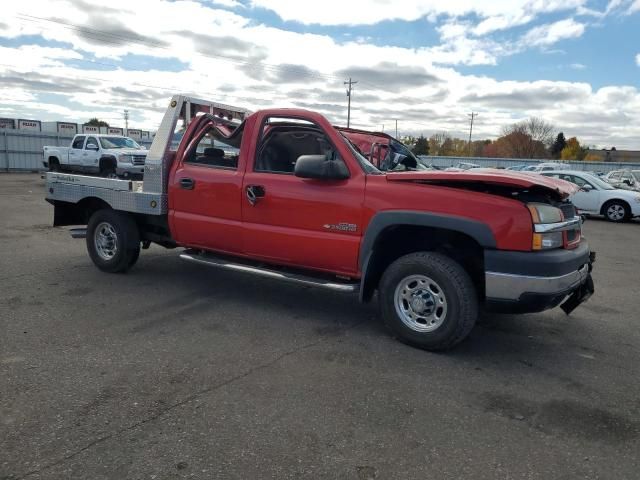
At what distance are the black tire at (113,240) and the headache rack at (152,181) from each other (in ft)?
0.61

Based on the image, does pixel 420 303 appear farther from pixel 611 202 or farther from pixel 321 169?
pixel 611 202

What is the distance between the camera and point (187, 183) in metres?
5.52

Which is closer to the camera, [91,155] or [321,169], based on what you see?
[321,169]

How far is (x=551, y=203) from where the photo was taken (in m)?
4.20

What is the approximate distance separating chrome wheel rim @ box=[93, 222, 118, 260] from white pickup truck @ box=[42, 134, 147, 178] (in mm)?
13164

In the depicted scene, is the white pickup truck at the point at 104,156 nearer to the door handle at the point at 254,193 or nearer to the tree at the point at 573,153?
the door handle at the point at 254,193

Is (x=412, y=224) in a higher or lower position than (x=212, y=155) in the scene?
lower

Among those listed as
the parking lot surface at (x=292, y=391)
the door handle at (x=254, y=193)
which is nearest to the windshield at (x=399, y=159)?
the door handle at (x=254, y=193)

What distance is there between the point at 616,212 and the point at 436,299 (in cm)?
1378

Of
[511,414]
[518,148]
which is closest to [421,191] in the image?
[511,414]

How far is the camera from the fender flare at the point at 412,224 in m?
3.93

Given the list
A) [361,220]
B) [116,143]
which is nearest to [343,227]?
[361,220]

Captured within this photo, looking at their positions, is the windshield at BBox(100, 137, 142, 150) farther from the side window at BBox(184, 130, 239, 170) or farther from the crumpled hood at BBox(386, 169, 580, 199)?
the crumpled hood at BBox(386, 169, 580, 199)

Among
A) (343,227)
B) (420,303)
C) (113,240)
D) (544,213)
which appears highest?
(544,213)
